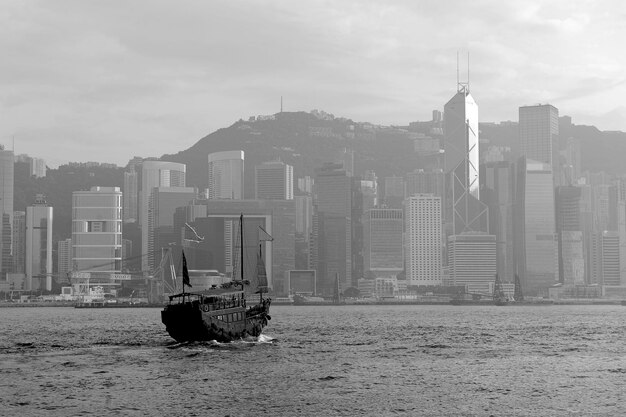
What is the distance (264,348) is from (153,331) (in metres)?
41.0

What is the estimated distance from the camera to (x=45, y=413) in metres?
65.6

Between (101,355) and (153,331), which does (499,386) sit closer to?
(101,355)

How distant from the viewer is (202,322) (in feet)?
340

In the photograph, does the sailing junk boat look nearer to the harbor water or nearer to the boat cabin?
the boat cabin

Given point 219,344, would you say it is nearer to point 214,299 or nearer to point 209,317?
point 214,299

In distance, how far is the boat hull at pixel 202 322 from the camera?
10338 cm

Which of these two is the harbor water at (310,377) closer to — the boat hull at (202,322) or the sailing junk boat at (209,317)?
the boat hull at (202,322)

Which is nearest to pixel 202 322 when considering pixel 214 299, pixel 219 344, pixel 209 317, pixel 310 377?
pixel 209 317

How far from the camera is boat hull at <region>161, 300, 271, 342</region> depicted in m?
103

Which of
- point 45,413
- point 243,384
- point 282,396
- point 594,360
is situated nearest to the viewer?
point 45,413

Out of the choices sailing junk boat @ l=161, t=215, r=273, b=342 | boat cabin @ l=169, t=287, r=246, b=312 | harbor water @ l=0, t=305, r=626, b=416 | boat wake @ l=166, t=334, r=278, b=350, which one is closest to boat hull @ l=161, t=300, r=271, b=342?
sailing junk boat @ l=161, t=215, r=273, b=342

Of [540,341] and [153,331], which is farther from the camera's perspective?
[153,331]

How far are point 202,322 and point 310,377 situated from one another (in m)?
22.5

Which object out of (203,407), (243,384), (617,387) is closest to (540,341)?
(617,387)
